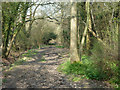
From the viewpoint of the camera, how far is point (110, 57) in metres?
6.55

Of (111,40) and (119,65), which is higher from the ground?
(111,40)

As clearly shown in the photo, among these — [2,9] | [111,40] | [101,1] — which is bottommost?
[111,40]

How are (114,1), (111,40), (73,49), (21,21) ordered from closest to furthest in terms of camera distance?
(111,40), (73,49), (114,1), (21,21)

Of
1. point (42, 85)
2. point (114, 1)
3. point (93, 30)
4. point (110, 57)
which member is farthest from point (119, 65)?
point (93, 30)

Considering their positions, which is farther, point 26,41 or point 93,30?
point 26,41

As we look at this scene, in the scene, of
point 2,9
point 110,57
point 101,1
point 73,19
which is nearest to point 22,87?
point 110,57

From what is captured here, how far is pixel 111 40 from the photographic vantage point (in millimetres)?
7422

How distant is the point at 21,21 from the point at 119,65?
10901 mm

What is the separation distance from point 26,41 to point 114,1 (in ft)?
49.5

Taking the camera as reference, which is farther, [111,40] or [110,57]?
[111,40]

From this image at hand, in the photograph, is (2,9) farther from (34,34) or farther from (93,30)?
(34,34)

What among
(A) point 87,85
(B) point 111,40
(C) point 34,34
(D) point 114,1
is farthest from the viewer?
(C) point 34,34

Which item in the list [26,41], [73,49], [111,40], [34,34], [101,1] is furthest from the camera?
[34,34]

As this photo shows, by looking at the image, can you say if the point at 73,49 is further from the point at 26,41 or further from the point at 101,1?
the point at 26,41
